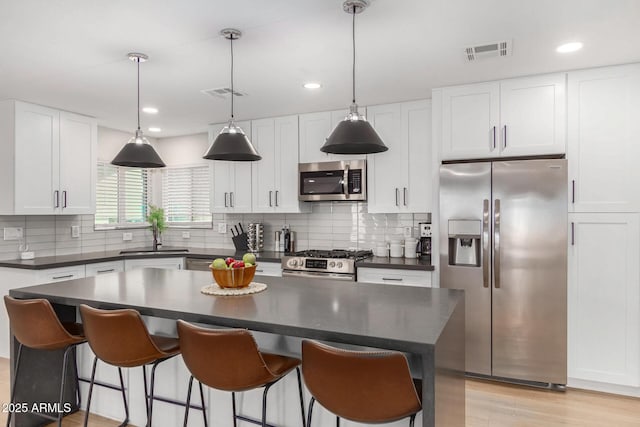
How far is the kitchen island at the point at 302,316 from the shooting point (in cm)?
155

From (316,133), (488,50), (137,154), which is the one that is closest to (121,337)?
(137,154)

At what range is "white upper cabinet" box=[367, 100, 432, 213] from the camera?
3943 millimetres

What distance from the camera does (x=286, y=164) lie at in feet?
15.1

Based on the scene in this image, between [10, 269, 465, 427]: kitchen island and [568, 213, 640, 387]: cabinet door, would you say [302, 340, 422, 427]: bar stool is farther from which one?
[568, 213, 640, 387]: cabinet door

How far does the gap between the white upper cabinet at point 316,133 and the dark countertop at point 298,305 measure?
1.88 meters

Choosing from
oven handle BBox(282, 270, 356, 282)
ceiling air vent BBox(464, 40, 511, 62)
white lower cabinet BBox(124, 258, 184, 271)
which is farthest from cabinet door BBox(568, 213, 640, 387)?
white lower cabinet BBox(124, 258, 184, 271)

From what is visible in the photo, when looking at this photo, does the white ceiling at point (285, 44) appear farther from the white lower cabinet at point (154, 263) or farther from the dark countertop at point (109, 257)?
the white lower cabinet at point (154, 263)

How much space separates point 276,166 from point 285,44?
6.85 feet

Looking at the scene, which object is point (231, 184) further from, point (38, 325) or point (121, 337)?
point (121, 337)

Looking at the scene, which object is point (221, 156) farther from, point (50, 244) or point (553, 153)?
point (50, 244)

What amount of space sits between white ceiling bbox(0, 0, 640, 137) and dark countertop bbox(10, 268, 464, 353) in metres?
1.55

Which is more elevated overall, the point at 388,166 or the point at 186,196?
the point at 388,166

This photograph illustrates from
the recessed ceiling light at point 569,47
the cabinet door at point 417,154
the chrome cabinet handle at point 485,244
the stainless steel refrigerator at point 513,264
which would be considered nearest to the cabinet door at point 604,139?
the stainless steel refrigerator at point 513,264

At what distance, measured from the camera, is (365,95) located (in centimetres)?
380
